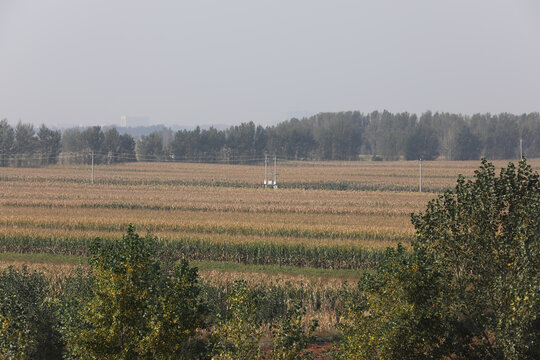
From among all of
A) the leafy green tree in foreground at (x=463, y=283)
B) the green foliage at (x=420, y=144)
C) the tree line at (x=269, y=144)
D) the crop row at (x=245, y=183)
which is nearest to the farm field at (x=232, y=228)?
the crop row at (x=245, y=183)

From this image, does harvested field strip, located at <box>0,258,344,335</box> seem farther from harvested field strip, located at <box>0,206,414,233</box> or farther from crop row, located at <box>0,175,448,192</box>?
crop row, located at <box>0,175,448,192</box>

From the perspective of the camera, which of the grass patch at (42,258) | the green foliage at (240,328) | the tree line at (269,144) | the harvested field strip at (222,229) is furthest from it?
the tree line at (269,144)

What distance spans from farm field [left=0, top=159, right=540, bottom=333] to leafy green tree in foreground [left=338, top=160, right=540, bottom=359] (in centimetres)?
612

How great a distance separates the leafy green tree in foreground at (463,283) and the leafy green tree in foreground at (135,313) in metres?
3.04

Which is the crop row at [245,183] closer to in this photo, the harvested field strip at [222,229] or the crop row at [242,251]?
the harvested field strip at [222,229]

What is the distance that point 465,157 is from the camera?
5428 inches

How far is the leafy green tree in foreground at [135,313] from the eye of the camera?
969cm

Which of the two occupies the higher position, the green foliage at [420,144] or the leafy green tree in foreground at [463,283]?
the green foliage at [420,144]

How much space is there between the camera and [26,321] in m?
12.0

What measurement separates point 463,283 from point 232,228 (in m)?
23.4

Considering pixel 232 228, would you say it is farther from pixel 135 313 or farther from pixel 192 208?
pixel 135 313

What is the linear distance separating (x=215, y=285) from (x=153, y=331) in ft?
34.8

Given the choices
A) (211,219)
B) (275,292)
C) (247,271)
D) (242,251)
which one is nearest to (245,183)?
(211,219)

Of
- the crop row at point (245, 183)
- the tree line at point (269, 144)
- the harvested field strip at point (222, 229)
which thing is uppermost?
the tree line at point (269, 144)
